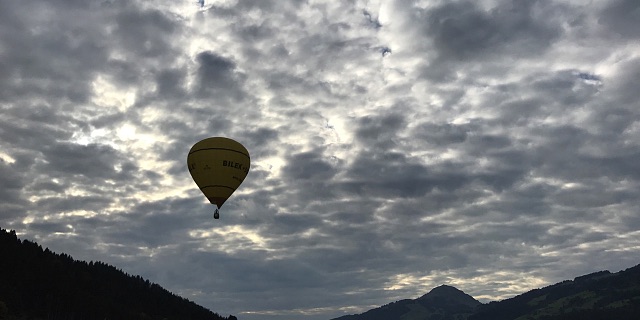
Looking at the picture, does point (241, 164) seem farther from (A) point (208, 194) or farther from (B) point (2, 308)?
(B) point (2, 308)

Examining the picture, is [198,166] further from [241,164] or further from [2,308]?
[2,308]

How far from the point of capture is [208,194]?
81.9 metres

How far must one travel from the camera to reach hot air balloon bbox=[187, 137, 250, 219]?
268 ft

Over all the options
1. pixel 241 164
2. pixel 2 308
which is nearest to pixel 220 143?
pixel 241 164

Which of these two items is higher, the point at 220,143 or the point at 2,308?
the point at 220,143

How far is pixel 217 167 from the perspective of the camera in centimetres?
8175

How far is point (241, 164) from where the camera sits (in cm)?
8475

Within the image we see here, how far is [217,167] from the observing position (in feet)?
268

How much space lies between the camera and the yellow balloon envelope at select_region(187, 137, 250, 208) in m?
81.6

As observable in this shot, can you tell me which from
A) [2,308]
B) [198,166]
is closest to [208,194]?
[198,166]

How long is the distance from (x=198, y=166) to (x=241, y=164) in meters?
6.56

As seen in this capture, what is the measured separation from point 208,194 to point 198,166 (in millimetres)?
4546

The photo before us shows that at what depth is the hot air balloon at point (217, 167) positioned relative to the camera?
8156 centimetres

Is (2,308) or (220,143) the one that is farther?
(2,308)
